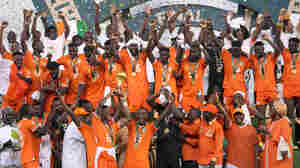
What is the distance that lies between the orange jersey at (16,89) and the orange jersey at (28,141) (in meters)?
1.96

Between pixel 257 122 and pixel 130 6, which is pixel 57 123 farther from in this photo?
pixel 130 6

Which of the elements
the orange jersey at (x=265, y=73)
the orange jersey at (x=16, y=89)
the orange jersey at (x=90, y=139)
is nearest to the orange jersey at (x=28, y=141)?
the orange jersey at (x=90, y=139)

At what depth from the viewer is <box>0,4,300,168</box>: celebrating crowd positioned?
26.4 feet

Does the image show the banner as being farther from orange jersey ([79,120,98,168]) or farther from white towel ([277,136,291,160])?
orange jersey ([79,120,98,168])

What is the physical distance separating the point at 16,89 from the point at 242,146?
4.84 metres

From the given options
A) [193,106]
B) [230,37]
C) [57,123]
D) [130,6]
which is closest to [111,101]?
[57,123]

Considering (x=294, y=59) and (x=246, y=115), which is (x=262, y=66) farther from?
(x=246, y=115)

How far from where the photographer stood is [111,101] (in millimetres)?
9438

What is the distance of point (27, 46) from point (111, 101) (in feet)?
8.73

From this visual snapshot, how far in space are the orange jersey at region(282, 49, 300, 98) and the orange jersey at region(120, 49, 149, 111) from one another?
2876 mm

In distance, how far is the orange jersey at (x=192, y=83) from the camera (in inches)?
393

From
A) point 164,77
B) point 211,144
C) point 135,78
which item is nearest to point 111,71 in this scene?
point 135,78

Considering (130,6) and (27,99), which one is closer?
(27,99)

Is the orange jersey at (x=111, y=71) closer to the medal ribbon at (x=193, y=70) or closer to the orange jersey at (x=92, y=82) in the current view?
the orange jersey at (x=92, y=82)
